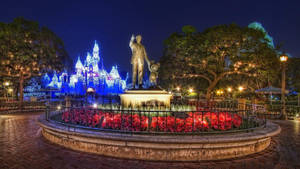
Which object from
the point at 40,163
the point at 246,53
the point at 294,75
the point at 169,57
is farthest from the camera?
the point at 294,75

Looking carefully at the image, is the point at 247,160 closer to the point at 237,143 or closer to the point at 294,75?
the point at 237,143

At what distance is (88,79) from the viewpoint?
43.7m

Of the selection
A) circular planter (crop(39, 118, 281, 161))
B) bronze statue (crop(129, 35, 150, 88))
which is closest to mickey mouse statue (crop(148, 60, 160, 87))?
bronze statue (crop(129, 35, 150, 88))

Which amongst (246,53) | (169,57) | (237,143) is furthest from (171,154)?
(169,57)

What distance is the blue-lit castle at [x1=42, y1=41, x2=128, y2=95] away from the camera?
135 ft

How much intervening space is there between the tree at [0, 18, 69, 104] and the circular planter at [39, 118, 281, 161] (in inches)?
783

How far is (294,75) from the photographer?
34750 mm

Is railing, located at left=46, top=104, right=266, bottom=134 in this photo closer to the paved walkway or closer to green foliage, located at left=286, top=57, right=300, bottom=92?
the paved walkway

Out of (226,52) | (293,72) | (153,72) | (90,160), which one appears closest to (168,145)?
(90,160)

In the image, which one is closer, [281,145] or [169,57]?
[281,145]

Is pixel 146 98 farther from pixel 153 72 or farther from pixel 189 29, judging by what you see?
pixel 189 29

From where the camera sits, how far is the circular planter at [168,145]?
5.58m

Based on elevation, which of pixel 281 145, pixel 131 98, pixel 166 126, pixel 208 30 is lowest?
pixel 281 145

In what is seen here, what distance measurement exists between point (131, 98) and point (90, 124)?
12.4 ft
